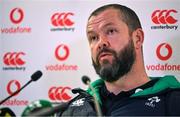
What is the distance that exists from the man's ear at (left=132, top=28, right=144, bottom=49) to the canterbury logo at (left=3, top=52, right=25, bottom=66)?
630mm

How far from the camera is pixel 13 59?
1567 mm

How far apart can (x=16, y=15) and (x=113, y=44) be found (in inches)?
24.3

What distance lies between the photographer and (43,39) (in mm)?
1540

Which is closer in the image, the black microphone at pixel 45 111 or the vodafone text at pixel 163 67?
the black microphone at pixel 45 111

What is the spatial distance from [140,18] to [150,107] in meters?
0.50

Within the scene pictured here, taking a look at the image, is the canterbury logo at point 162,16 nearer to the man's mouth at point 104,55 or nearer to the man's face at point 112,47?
the man's face at point 112,47

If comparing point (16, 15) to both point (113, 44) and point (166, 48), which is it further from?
point (166, 48)

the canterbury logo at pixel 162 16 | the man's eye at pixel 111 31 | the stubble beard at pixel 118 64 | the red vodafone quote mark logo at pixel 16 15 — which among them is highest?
the red vodafone quote mark logo at pixel 16 15

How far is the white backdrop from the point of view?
57.4 inches

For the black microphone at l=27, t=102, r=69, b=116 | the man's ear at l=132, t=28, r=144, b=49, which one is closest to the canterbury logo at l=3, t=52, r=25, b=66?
the man's ear at l=132, t=28, r=144, b=49

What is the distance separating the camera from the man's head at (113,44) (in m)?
1.30

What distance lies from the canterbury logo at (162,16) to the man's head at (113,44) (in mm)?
151

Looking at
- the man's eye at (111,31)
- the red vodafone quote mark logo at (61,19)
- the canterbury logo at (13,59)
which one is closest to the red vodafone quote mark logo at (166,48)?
the man's eye at (111,31)

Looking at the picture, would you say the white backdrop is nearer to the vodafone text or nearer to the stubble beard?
the vodafone text
